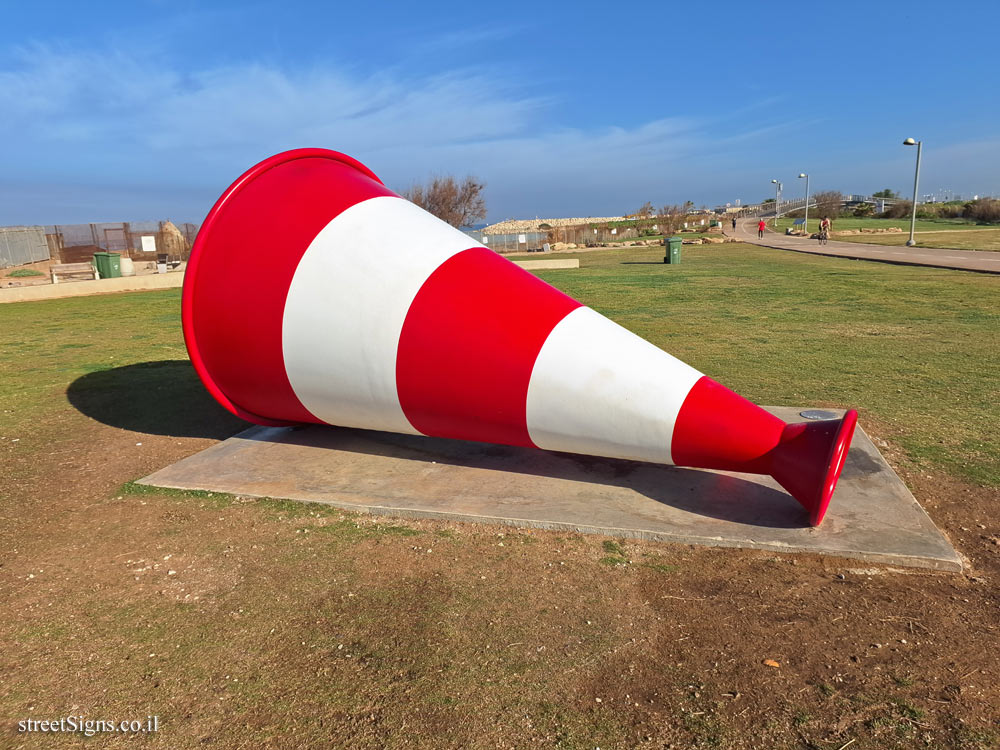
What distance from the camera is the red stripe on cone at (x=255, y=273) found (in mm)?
4363

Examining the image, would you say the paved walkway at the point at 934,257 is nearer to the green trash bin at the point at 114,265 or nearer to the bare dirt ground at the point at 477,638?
the bare dirt ground at the point at 477,638

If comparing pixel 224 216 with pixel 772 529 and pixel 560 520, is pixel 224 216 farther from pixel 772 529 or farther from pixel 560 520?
pixel 772 529

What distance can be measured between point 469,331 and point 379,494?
1.14 m

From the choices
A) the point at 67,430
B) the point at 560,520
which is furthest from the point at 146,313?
the point at 560,520

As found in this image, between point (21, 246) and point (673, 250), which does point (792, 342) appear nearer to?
point (673, 250)

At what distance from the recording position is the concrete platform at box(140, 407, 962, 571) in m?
3.52

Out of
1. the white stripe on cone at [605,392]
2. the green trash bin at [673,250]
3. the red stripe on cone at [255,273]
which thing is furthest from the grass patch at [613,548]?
the green trash bin at [673,250]

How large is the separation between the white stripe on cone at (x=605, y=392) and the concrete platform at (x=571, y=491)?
0.39 metres

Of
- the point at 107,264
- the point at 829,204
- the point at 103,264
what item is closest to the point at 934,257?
the point at 107,264

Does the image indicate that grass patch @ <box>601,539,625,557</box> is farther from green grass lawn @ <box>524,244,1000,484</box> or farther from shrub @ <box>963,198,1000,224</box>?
shrub @ <box>963,198,1000,224</box>

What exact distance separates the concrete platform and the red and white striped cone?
28cm

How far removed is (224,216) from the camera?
→ 15.3 feet

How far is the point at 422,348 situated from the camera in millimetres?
4020

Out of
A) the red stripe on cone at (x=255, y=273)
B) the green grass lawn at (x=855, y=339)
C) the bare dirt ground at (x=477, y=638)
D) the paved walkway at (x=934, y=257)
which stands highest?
the red stripe on cone at (x=255, y=273)
